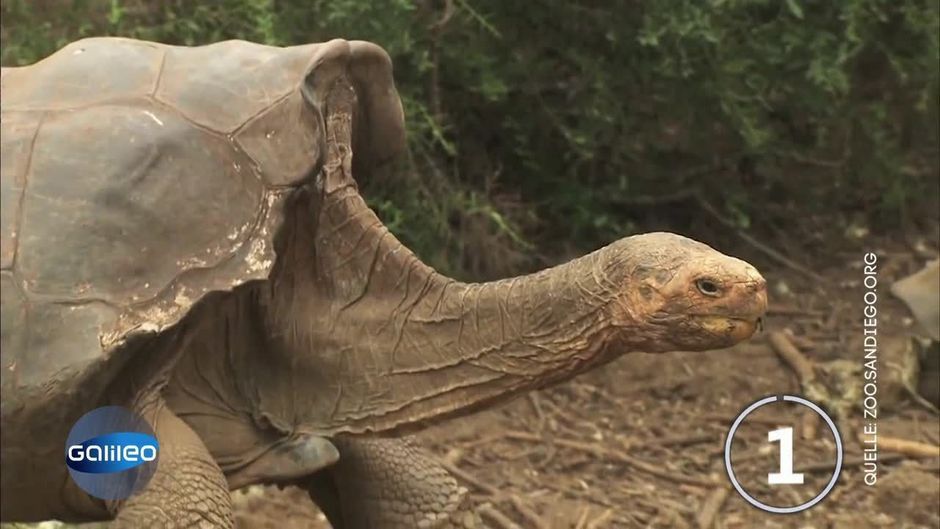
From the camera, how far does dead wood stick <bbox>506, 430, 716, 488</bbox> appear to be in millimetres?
3617

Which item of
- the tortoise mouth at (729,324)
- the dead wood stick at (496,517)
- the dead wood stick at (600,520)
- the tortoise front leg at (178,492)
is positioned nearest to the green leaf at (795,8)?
the dead wood stick at (600,520)

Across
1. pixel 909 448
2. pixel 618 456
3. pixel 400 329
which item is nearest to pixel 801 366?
pixel 909 448

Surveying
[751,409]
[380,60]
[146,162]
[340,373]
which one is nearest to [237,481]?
[340,373]

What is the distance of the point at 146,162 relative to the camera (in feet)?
6.81

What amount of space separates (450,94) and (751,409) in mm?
1767

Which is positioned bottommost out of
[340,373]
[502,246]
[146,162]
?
[502,246]

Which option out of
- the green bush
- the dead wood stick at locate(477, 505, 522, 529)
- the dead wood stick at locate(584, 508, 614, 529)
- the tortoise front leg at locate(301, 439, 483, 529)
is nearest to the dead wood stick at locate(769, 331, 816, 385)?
the green bush

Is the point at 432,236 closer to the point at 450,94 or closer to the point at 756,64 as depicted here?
the point at 450,94

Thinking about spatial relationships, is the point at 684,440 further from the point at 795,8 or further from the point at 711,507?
the point at 795,8

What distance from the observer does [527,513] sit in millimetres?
3350

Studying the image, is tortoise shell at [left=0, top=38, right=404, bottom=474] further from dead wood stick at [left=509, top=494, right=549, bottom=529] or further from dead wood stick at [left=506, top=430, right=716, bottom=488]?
dead wood stick at [left=506, top=430, right=716, bottom=488]

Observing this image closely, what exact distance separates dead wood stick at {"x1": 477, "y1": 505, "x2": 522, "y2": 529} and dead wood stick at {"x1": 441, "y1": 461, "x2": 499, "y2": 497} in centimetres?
16

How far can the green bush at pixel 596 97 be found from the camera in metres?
4.16

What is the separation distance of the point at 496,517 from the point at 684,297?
1498 millimetres
